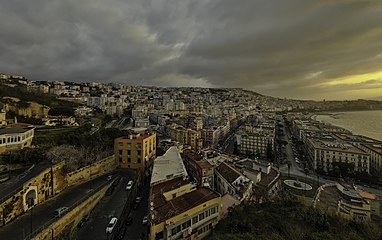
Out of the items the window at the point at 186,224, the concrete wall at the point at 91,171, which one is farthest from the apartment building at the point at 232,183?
the concrete wall at the point at 91,171

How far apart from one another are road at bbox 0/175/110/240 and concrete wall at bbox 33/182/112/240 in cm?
49

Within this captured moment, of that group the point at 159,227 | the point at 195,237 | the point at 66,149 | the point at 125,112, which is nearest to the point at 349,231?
the point at 195,237

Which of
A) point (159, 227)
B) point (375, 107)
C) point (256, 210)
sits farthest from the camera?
point (375, 107)

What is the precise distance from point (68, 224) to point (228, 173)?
11.3 meters

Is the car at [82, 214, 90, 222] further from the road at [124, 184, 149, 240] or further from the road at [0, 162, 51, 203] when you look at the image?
the road at [0, 162, 51, 203]

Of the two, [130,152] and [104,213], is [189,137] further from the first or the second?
[104,213]

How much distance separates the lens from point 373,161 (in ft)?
92.2

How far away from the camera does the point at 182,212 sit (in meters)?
9.10

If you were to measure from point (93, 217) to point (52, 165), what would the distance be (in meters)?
4.14

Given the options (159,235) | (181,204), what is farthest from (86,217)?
(181,204)

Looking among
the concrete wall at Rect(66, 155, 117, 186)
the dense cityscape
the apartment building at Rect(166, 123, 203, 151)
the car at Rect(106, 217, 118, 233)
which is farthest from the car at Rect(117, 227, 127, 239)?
the apartment building at Rect(166, 123, 203, 151)

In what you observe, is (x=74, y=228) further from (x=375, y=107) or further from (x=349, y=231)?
(x=375, y=107)

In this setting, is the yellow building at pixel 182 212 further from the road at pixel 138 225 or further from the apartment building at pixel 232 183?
the apartment building at pixel 232 183

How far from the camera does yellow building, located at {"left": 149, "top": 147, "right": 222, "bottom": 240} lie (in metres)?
8.67
